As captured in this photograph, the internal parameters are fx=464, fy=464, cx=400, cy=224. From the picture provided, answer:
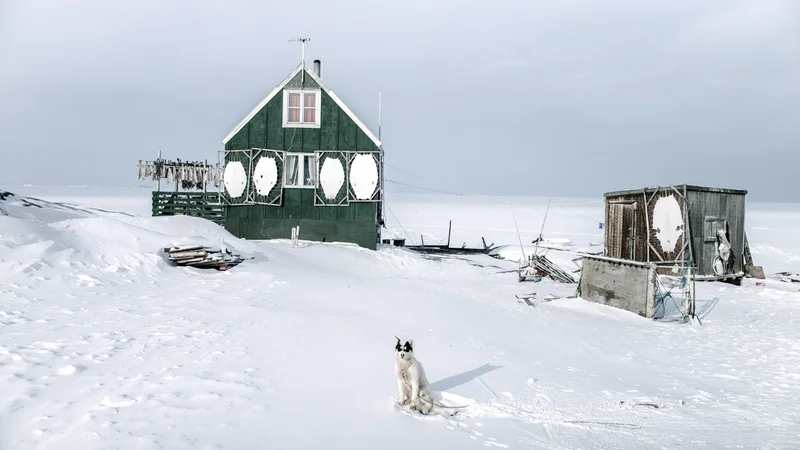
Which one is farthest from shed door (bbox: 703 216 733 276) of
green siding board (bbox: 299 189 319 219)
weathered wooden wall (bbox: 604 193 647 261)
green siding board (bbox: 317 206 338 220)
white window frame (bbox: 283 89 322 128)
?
white window frame (bbox: 283 89 322 128)

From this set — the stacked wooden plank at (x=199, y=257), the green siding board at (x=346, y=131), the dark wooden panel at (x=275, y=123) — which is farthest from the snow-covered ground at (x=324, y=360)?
the green siding board at (x=346, y=131)

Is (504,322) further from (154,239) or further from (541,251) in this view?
(541,251)

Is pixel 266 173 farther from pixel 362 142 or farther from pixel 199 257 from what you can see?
pixel 199 257

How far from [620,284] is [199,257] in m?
13.4

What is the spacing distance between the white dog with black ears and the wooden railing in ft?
67.3

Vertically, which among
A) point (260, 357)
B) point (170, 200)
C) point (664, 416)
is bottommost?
point (664, 416)

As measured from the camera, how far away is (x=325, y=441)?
18.2ft

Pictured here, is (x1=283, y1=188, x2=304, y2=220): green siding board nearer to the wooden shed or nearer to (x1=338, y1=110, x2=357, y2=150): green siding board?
(x1=338, y1=110, x2=357, y2=150): green siding board

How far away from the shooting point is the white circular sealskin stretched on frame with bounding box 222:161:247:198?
24.1 metres

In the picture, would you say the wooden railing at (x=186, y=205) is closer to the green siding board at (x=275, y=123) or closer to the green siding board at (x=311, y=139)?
the green siding board at (x=275, y=123)

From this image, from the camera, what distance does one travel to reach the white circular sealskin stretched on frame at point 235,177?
24.1m

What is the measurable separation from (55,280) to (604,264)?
51.2 feet

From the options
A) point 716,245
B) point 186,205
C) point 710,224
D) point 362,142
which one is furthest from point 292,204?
point 716,245

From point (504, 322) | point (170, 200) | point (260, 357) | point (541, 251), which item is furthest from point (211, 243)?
point (541, 251)
